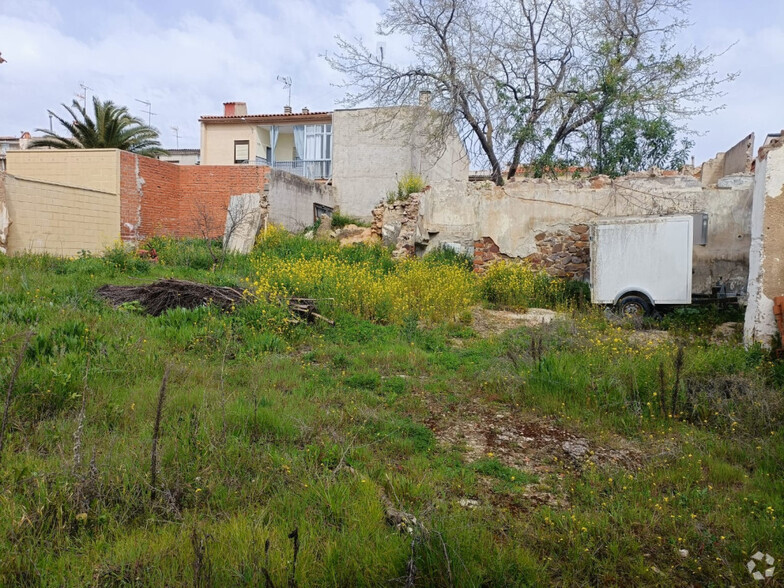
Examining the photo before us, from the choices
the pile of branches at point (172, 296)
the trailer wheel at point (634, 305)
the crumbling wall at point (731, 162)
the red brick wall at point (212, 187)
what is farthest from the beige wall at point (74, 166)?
the crumbling wall at point (731, 162)

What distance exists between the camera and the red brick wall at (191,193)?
15.6m

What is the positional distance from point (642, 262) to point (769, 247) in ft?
10.5

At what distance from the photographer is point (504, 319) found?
9359 mm

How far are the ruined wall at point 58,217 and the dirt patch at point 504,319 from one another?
9.81 m

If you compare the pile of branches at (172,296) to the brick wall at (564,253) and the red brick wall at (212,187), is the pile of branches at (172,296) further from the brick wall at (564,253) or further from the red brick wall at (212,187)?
the red brick wall at (212,187)

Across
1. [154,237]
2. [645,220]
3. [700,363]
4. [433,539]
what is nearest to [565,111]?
[645,220]

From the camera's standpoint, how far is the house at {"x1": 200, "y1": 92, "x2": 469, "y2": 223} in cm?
2211

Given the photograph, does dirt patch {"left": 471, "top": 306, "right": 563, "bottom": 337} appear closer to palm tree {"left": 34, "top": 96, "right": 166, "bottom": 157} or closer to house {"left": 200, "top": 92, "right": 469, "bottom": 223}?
house {"left": 200, "top": 92, "right": 469, "bottom": 223}

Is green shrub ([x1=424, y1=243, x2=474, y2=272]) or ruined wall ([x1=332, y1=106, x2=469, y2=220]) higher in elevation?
ruined wall ([x1=332, y1=106, x2=469, y2=220])

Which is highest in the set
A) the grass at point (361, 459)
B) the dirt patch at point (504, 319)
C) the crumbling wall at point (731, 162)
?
the crumbling wall at point (731, 162)

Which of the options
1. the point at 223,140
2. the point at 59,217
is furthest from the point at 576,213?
the point at 223,140

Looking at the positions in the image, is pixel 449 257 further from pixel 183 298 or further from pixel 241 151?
pixel 241 151

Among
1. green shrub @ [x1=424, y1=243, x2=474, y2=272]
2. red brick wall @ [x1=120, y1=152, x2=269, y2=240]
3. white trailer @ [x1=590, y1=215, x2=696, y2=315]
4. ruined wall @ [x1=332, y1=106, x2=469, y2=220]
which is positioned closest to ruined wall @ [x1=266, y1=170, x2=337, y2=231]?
red brick wall @ [x1=120, y1=152, x2=269, y2=240]

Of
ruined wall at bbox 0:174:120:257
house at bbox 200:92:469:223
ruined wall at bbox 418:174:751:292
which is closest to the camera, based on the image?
ruined wall at bbox 418:174:751:292
